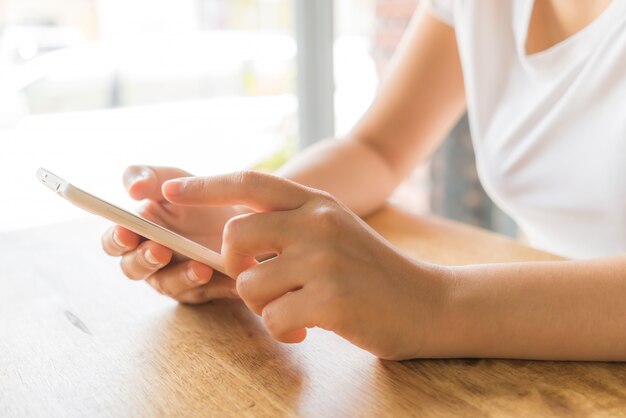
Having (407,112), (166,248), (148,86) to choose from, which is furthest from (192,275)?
(148,86)

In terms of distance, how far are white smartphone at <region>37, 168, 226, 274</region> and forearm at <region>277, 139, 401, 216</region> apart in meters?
0.29

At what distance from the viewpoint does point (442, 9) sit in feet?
3.10

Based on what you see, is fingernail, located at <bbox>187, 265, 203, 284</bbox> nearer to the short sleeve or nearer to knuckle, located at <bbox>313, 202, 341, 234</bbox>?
knuckle, located at <bbox>313, 202, 341, 234</bbox>

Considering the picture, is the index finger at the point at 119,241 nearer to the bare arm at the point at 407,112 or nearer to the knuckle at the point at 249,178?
the knuckle at the point at 249,178

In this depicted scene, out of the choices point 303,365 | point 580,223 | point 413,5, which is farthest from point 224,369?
point 413,5

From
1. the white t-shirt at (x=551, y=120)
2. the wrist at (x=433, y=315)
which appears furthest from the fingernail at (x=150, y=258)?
the white t-shirt at (x=551, y=120)

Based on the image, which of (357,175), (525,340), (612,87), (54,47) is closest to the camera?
(525,340)

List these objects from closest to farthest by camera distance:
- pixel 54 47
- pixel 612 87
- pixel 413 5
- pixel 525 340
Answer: pixel 525 340
pixel 612 87
pixel 54 47
pixel 413 5

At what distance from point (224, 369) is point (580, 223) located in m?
0.54

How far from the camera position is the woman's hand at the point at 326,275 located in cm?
49

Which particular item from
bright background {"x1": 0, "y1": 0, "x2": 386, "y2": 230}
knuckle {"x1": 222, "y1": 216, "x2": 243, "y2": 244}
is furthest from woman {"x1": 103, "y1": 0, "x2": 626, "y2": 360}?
bright background {"x1": 0, "y1": 0, "x2": 386, "y2": 230}

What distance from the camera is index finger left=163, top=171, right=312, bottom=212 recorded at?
51 centimetres

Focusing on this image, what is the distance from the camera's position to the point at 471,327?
50cm

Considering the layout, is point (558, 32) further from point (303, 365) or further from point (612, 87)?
point (303, 365)
